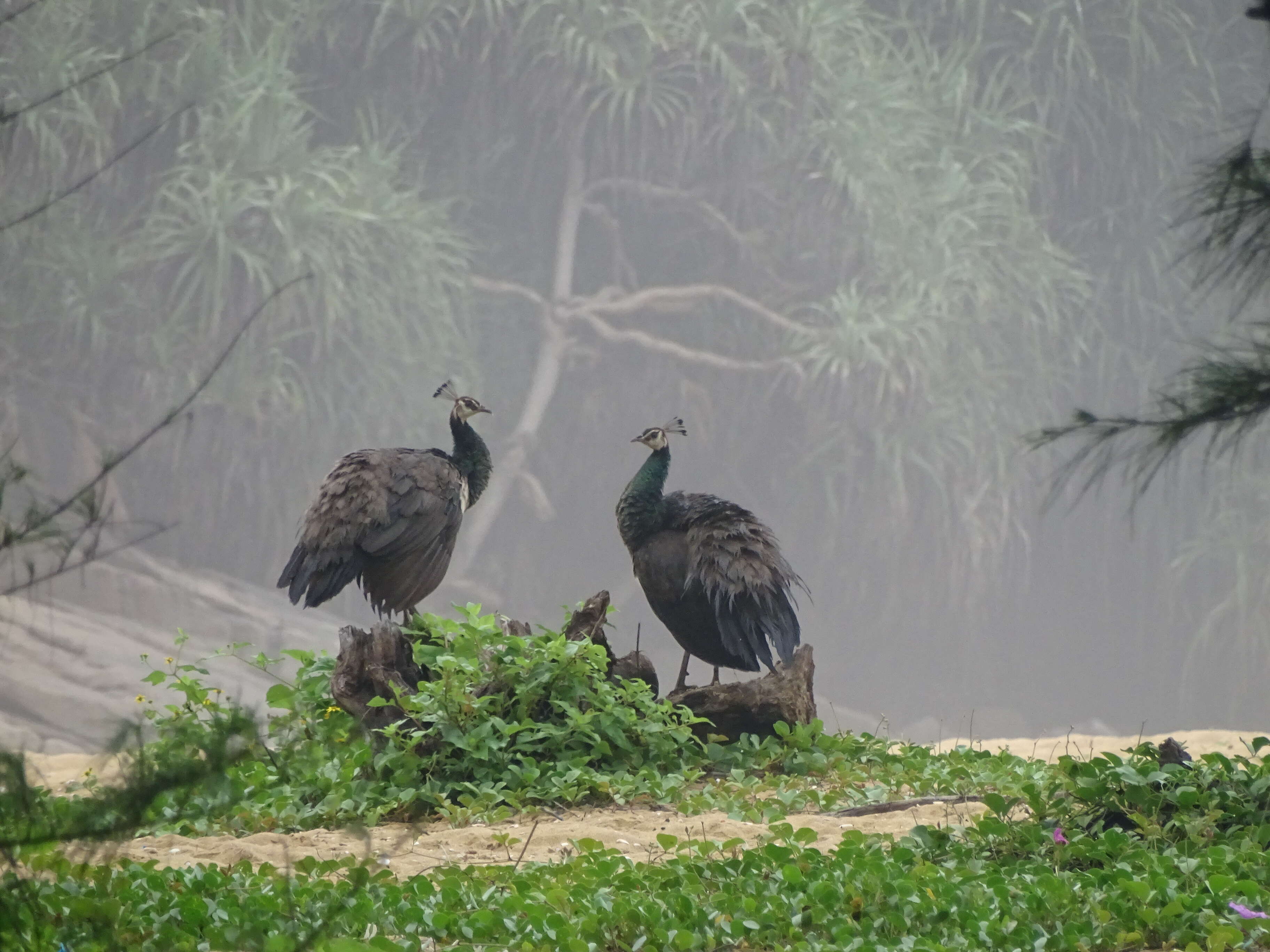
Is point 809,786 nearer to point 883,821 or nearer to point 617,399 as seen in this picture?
point 883,821

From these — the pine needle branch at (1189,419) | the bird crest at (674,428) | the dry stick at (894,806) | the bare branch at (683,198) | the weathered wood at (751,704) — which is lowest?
the dry stick at (894,806)

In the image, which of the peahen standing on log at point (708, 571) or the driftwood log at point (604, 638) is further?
the peahen standing on log at point (708, 571)

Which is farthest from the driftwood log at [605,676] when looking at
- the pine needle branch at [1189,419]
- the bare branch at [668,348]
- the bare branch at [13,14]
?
the bare branch at [668,348]

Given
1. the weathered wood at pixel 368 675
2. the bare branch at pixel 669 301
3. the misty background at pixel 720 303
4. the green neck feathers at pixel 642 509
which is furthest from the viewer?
the bare branch at pixel 669 301

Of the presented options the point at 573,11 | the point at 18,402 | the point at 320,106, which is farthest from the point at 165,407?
the point at 573,11

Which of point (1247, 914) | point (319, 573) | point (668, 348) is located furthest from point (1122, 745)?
point (668, 348)

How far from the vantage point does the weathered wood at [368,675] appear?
4.36 metres

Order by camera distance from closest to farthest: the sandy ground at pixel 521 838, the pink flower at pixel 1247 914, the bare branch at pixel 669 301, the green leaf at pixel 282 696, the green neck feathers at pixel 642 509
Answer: the pink flower at pixel 1247 914
the sandy ground at pixel 521 838
the green leaf at pixel 282 696
the green neck feathers at pixel 642 509
the bare branch at pixel 669 301

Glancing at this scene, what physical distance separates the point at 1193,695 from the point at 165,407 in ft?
36.8

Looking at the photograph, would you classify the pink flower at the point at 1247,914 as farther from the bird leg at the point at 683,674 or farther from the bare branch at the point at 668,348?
the bare branch at the point at 668,348

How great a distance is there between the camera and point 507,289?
14.4 meters

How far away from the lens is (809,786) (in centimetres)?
425

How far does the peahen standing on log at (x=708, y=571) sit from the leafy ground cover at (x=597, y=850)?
0.72 m

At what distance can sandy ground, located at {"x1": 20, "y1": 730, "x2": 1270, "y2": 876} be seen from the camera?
127 inches
